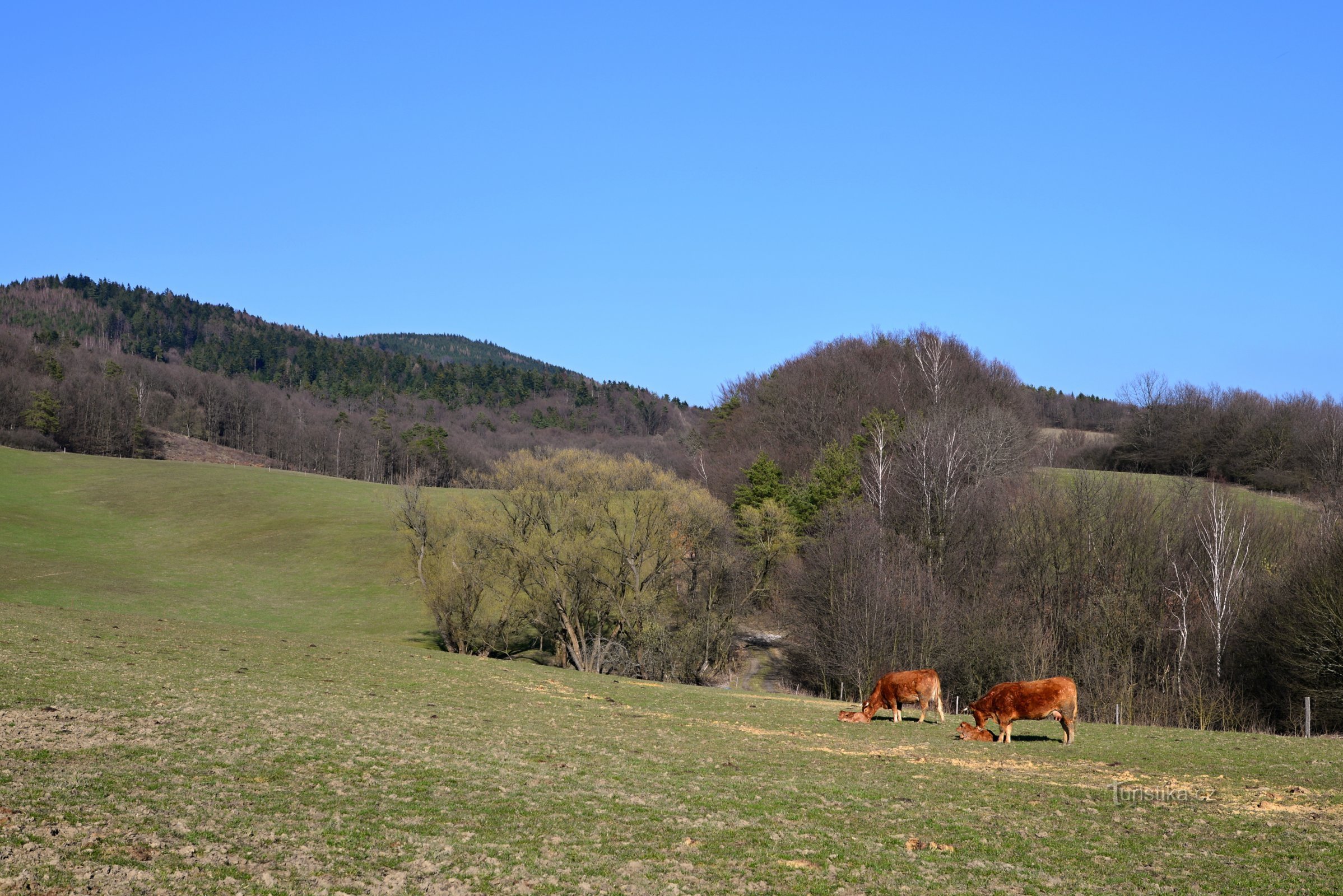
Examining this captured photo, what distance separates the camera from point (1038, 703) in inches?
848

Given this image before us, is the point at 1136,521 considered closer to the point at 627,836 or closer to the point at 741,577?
the point at 741,577

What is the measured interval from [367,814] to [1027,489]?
6629 centimetres

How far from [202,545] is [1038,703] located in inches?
3064

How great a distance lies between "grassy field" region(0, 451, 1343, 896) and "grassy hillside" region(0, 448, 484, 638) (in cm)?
3379

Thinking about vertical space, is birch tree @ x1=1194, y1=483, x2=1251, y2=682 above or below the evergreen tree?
below

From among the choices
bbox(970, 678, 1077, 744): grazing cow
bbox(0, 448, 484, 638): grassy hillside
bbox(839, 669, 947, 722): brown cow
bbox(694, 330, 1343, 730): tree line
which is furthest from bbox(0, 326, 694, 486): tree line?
bbox(970, 678, 1077, 744): grazing cow

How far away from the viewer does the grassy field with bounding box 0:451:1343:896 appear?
10.3 meters

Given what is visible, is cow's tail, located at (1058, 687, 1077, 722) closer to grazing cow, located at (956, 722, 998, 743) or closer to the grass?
grazing cow, located at (956, 722, 998, 743)

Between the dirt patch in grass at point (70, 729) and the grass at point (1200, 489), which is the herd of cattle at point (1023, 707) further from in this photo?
the grass at point (1200, 489)

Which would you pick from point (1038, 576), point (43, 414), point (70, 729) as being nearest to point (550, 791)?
point (70, 729)

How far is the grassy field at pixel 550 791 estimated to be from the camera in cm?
1028

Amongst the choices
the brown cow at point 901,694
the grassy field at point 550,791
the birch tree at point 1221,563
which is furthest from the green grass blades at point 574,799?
the birch tree at point 1221,563

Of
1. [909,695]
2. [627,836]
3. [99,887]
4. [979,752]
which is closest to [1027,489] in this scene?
[909,695]

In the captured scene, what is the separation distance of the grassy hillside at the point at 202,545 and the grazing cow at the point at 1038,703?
142ft
